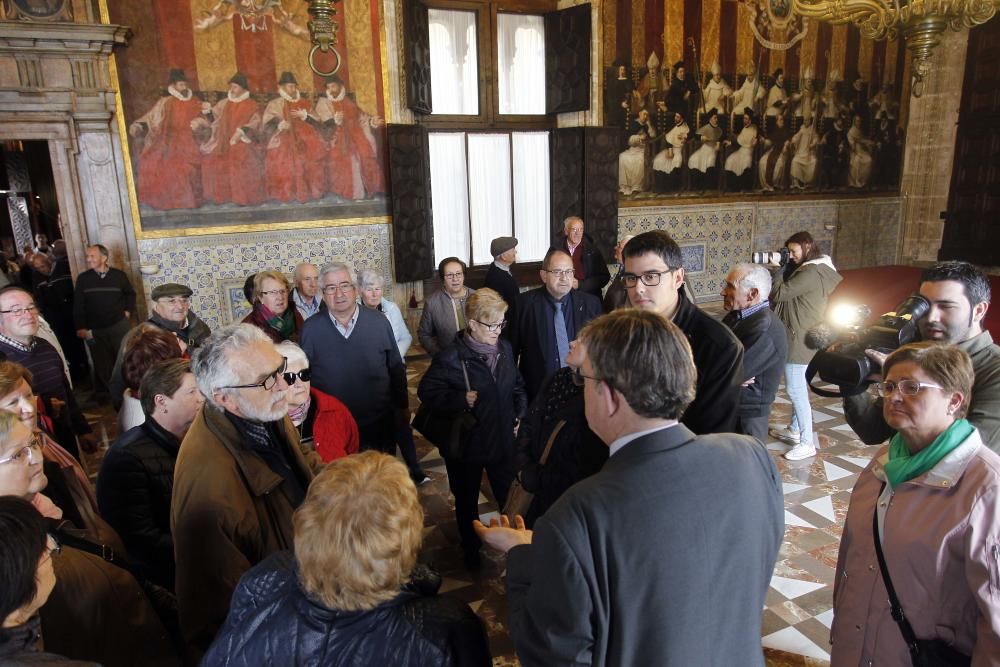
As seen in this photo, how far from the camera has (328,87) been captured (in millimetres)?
8516

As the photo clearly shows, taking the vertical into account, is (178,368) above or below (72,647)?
above

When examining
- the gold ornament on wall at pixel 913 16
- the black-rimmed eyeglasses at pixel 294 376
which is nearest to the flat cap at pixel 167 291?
the black-rimmed eyeglasses at pixel 294 376

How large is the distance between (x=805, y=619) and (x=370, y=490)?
9.86 ft

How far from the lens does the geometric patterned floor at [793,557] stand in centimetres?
328

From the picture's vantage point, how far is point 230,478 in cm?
203

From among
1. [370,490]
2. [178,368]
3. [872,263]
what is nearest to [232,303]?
[178,368]

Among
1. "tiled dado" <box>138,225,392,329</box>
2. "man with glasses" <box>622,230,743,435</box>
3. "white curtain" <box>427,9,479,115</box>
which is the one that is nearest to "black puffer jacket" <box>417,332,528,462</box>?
"man with glasses" <box>622,230,743,435</box>

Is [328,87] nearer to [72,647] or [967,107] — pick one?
[72,647]

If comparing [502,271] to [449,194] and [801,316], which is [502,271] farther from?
[449,194]

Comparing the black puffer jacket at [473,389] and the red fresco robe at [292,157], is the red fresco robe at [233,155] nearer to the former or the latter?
the red fresco robe at [292,157]

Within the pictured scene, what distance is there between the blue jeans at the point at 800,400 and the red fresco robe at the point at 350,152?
5977 mm

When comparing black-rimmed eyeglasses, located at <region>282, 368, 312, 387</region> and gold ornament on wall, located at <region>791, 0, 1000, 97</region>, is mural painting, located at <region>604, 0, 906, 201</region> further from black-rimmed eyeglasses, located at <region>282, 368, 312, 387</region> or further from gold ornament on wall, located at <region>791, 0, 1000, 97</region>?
black-rimmed eyeglasses, located at <region>282, 368, 312, 387</region>

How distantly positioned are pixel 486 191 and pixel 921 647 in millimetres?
8769

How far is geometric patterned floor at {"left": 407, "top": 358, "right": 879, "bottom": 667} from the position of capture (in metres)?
3.28
